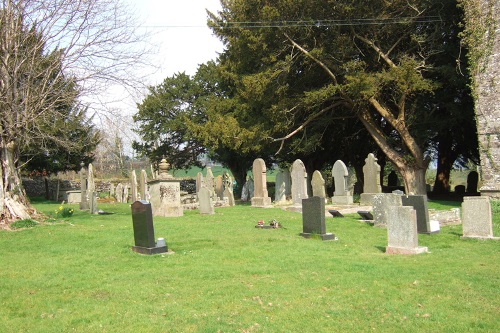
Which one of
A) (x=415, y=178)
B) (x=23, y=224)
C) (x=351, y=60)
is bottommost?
(x=23, y=224)

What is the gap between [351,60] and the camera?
2236 cm

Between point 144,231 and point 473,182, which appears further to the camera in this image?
point 473,182

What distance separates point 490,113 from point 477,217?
10333mm

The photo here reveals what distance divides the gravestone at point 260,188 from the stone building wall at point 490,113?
365 inches

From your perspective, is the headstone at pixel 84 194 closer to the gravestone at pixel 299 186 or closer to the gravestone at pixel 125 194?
the gravestone at pixel 125 194

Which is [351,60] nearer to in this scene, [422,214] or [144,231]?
[422,214]

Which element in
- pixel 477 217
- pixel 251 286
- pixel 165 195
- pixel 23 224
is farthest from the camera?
pixel 165 195

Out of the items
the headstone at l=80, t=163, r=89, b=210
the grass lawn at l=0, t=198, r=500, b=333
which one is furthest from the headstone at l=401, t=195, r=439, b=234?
the headstone at l=80, t=163, r=89, b=210

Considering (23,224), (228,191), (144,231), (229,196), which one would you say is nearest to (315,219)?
(144,231)

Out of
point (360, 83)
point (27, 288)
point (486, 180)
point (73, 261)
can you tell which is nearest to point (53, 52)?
point (73, 261)

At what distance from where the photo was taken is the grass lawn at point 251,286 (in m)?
5.04

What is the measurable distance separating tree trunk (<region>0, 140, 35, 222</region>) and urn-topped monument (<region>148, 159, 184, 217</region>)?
4.06 meters

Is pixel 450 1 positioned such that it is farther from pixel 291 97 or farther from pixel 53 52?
pixel 53 52

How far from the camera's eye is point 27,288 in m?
6.61
